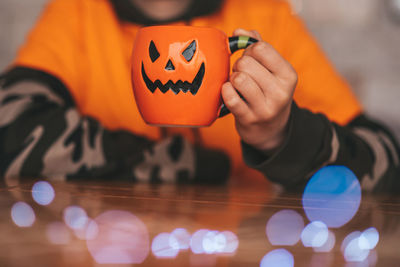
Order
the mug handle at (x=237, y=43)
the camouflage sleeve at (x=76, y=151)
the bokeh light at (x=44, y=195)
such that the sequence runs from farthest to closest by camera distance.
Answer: the camouflage sleeve at (x=76, y=151)
the mug handle at (x=237, y=43)
the bokeh light at (x=44, y=195)

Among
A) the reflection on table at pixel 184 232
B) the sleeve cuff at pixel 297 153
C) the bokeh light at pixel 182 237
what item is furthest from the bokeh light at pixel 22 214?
the sleeve cuff at pixel 297 153

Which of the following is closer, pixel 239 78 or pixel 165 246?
pixel 165 246

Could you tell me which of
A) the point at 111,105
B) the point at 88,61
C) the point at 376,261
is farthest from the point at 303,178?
the point at 88,61

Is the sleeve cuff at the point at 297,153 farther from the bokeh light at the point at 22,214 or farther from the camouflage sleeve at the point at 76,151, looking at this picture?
the bokeh light at the point at 22,214

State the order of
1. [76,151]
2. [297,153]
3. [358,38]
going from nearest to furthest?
[297,153], [76,151], [358,38]

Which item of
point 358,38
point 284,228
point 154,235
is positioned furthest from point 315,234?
point 358,38

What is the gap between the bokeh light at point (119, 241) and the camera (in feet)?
0.69

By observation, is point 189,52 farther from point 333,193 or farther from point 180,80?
point 333,193

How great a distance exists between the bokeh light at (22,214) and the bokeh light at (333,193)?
0.26m

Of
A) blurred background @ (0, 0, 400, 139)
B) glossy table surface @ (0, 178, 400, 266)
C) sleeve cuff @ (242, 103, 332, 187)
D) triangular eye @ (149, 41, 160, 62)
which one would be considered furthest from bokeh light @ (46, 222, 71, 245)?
blurred background @ (0, 0, 400, 139)

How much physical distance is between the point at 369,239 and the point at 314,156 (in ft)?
1.03

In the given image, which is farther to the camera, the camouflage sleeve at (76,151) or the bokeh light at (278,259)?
the camouflage sleeve at (76,151)

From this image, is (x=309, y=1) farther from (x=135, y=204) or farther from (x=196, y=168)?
(x=135, y=204)

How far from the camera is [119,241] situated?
0.24m
